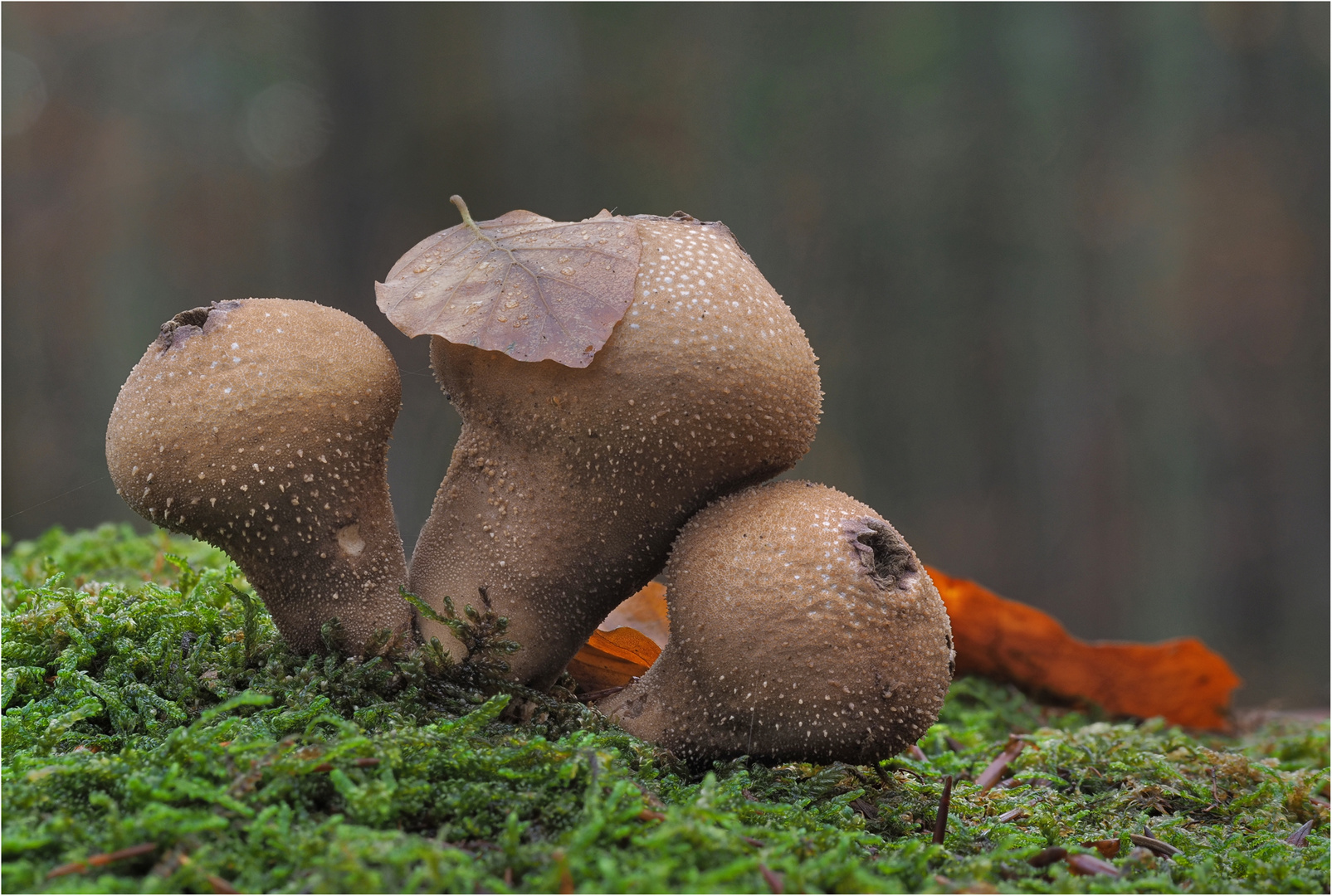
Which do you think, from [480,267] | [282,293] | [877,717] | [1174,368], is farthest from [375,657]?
[1174,368]

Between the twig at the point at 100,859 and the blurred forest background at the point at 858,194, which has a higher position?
the blurred forest background at the point at 858,194

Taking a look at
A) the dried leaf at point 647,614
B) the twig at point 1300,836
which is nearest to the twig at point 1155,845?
the twig at point 1300,836

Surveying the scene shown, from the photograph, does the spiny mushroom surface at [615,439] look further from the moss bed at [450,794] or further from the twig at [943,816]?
the twig at [943,816]

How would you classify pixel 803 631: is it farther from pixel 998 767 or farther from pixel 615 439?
pixel 998 767

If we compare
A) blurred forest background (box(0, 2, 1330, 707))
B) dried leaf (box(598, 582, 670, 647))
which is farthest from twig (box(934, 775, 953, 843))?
blurred forest background (box(0, 2, 1330, 707))

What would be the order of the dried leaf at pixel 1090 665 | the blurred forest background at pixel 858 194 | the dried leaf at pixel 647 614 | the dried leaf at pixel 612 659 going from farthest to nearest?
the blurred forest background at pixel 858 194, the dried leaf at pixel 1090 665, the dried leaf at pixel 647 614, the dried leaf at pixel 612 659
